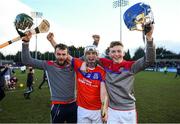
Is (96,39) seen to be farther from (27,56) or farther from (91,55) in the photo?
(27,56)

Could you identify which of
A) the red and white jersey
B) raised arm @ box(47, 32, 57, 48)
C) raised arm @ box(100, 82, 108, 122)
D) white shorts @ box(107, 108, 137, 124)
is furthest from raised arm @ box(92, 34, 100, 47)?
white shorts @ box(107, 108, 137, 124)

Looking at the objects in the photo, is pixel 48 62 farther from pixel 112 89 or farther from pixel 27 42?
pixel 112 89

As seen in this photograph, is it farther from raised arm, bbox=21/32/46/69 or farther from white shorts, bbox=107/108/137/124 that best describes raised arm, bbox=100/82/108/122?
raised arm, bbox=21/32/46/69

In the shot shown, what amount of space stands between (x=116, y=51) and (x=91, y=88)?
2.91ft

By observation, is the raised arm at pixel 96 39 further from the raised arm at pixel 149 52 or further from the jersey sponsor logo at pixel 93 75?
the raised arm at pixel 149 52

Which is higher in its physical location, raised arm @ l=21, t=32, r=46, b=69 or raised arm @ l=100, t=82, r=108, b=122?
raised arm @ l=21, t=32, r=46, b=69

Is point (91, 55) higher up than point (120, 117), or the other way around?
point (91, 55)

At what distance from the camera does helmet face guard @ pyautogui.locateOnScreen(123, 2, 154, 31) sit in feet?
18.5

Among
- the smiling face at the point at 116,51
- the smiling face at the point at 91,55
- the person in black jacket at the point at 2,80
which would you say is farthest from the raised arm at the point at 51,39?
the person in black jacket at the point at 2,80

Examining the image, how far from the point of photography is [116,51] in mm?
6172

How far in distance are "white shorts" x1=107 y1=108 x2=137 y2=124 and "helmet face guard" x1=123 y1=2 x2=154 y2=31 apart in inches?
62.2

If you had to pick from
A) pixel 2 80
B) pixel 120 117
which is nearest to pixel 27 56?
pixel 120 117

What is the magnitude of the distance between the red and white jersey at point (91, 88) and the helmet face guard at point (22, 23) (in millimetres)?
1628

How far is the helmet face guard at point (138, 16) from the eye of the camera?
5.63 metres
